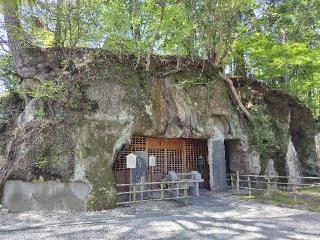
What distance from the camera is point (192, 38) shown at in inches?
547

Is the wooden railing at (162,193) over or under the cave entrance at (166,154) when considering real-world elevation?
under

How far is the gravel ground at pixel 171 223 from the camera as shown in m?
7.16

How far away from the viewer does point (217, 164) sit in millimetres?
14609

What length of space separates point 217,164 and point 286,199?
368 centimetres

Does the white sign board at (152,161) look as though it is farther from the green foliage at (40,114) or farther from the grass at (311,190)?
the grass at (311,190)

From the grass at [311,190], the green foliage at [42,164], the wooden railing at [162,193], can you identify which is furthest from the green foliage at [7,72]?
the grass at [311,190]

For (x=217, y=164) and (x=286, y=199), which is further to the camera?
(x=217, y=164)

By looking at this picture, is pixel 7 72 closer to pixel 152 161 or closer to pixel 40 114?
pixel 40 114

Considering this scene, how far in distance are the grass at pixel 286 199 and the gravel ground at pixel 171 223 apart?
1.84 feet

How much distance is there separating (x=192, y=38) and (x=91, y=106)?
534 cm

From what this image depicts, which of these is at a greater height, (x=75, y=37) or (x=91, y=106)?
(x=75, y=37)

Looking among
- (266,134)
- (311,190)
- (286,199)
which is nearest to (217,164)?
(266,134)

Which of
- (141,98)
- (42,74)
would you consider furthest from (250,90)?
(42,74)

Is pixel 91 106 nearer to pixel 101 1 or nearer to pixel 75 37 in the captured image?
pixel 75 37
